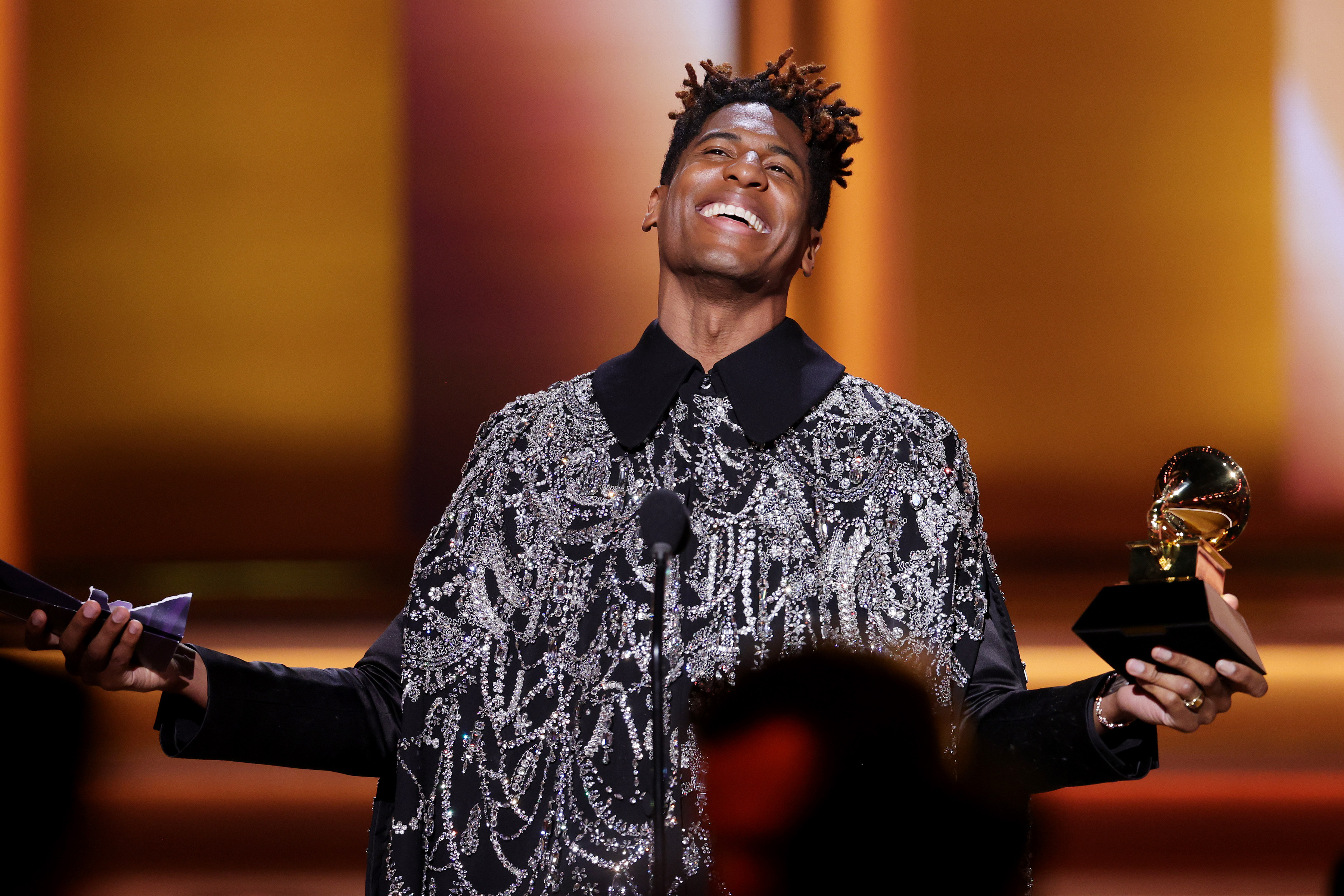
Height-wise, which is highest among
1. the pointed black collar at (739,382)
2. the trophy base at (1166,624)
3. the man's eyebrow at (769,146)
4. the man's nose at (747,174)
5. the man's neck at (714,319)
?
the man's eyebrow at (769,146)

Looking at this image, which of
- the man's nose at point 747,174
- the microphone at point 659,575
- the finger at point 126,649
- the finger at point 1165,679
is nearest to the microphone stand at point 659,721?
the microphone at point 659,575

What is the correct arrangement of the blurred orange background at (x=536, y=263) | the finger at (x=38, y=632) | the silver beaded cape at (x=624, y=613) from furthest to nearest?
the blurred orange background at (x=536, y=263), the silver beaded cape at (x=624, y=613), the finger at (x=38, y=632)

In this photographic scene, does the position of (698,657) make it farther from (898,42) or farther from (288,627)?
(898,42)

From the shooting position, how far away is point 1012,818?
1.54 meters

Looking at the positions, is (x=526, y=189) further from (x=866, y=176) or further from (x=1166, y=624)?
(x=1166, y=624)

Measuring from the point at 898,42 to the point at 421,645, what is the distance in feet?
5.72

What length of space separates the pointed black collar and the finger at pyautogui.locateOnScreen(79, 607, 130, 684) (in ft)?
2.15

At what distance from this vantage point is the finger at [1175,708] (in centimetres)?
121

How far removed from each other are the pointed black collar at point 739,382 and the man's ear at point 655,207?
216 millimetres

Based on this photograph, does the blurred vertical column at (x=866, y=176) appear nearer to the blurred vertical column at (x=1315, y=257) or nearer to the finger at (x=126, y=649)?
the blurred vertical column at (x=1315, y=257)

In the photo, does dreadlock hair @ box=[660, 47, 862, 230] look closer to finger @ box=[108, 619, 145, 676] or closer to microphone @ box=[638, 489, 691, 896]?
microphone @ box=[638, 489, 691, 896]

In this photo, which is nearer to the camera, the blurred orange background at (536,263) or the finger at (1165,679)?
the finger at (1165,679)

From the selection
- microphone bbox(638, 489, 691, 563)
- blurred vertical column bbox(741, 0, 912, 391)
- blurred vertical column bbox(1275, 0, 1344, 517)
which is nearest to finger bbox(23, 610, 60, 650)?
microphone bbox(638, 489, 691, 563)

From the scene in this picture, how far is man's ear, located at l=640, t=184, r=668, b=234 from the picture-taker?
185 cm
